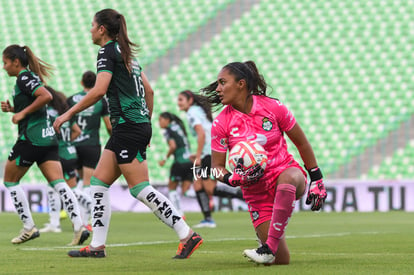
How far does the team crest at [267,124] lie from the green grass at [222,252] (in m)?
0.97

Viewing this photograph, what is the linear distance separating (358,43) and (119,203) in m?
7.76

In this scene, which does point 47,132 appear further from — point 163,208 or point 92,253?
point 163,208

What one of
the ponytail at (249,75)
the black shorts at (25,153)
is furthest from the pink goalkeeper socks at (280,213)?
the black shorts at (25,153)

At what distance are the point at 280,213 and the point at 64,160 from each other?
6.50 metres

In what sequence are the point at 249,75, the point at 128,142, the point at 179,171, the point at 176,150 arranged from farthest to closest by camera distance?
the point at 176,150 < the point at 179,171 < the point at 128,142 < the point at 249,75

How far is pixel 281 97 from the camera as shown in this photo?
20.8 meters

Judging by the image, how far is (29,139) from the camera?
8156mm

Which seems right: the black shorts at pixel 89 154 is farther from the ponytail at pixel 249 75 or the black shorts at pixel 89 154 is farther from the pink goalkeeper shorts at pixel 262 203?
the pink goalkeeper shorts at pixel 262 203

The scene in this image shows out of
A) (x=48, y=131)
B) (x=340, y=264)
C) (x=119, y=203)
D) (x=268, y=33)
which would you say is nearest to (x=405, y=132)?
(x=268, y=33)

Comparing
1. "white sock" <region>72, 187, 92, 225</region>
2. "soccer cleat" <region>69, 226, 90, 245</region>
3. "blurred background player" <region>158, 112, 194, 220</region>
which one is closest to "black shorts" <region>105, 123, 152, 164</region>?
"soccer cleat" <region>69, 226, 90, 245</region>

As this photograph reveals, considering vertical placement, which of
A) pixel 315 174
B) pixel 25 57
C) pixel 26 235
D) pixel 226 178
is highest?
pixel 25 57

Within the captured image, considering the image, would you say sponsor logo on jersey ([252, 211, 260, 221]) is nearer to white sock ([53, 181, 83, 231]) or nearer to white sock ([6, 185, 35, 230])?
white sock ([53, 181, 83, 231])

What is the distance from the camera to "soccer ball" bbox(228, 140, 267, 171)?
5.46m

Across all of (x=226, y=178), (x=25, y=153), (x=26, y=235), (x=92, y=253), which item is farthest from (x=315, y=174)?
(x=26, y=235)
